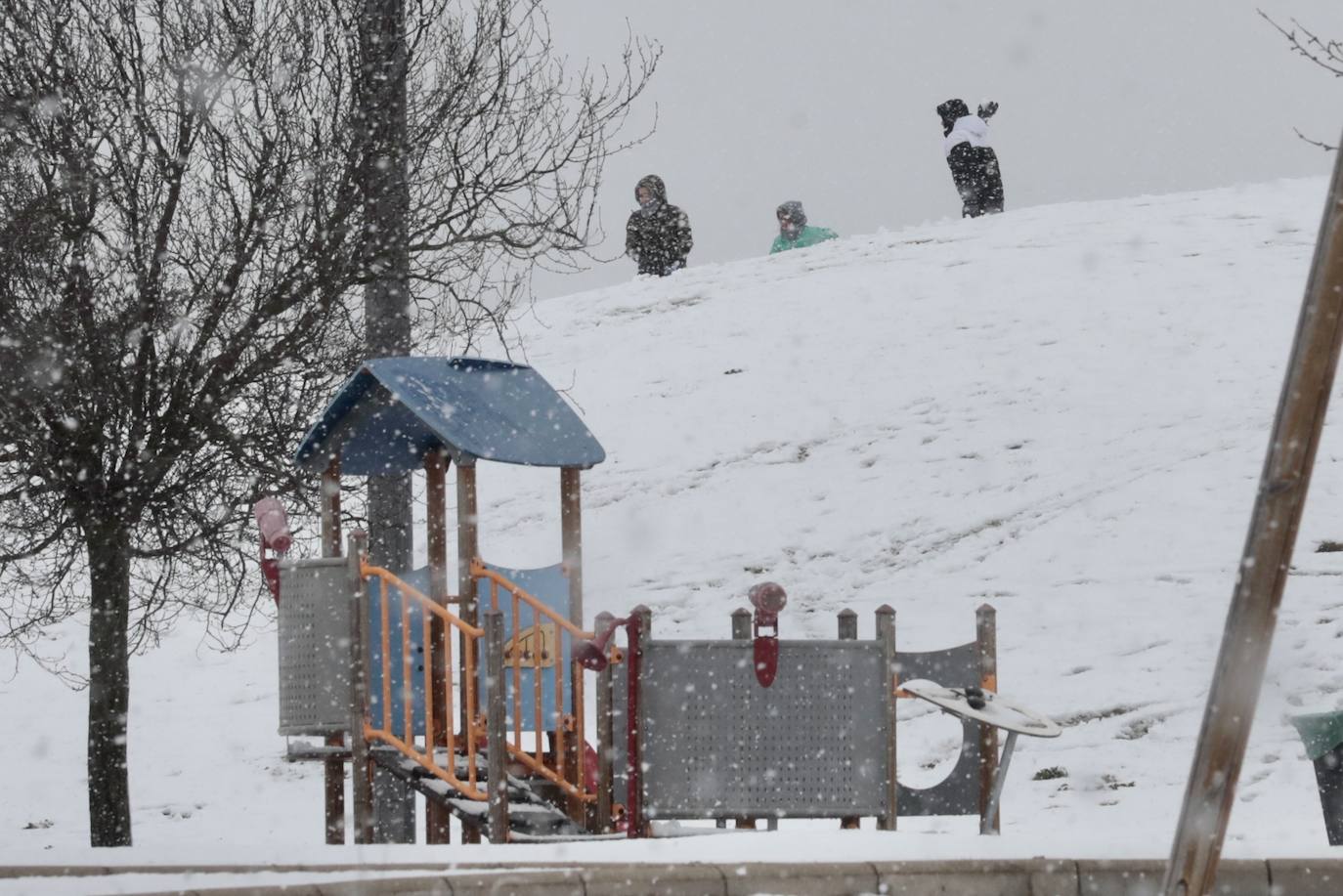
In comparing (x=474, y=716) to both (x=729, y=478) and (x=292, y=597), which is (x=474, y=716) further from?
(x=729, y=478)

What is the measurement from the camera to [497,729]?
8.27 metres

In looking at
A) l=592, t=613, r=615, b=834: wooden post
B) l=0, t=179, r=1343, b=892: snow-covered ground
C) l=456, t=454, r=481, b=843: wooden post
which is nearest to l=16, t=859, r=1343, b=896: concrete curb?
l=0, t=179, r=1343, b=892: snow-covered ground

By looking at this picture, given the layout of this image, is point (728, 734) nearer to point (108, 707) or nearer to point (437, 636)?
point (437, 636)

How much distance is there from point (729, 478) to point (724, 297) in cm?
743

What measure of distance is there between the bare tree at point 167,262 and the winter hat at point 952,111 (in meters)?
14.7

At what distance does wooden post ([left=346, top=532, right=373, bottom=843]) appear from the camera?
8.95 metres

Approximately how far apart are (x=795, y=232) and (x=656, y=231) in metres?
3.85

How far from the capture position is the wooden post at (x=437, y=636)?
9.30 meters

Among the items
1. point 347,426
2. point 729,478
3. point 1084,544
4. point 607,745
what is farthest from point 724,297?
point 607,745

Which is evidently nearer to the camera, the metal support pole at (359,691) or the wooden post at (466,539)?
the metal support pole at (359,691)

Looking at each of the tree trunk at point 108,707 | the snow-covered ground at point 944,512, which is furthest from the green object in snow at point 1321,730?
the tree trunk at point 108,707

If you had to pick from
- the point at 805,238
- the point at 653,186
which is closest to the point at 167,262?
the point at 653,186

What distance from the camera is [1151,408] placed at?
18.9 m

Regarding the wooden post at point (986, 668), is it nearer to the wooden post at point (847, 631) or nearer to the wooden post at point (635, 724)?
the wooden post at point (847, 631)
